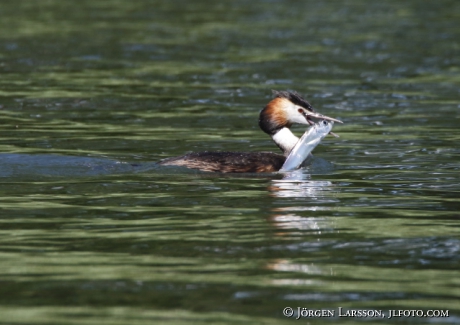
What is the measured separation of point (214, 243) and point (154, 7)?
89.1ft

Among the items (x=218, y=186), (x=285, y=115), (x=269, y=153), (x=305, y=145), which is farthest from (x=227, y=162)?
(x=285, y=115)

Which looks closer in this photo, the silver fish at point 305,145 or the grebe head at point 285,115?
the silver fish at point 305,145

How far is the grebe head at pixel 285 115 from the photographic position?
1234cm

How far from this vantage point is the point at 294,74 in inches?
823

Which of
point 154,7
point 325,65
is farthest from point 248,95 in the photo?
point 154,7

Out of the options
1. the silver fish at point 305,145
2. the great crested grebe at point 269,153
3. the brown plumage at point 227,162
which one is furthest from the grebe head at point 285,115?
the brown plumage at point 227,162

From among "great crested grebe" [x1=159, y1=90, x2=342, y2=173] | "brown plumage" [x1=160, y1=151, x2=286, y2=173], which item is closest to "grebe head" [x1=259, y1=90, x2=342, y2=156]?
"great crested grebe" [x1=159, y1=90, x2=342, y2=173]

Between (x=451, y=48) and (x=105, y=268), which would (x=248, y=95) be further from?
(x=105, y=268)

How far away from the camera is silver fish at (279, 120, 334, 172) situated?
11.9 meters

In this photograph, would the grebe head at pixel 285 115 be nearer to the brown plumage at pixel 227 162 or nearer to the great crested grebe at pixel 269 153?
the great crested grebe at pixel 269 153

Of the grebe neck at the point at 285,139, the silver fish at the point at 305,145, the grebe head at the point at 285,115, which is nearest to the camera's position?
the silver fish at the point at 305,145

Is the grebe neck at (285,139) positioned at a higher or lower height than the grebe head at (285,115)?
lower

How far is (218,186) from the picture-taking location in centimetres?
1098

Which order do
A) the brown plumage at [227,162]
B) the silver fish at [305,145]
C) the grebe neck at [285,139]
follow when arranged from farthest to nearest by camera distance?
1. the grebe neck at [285,139]
2. the silver fish at [305,145]
3. the brown plumage at [227,162]
